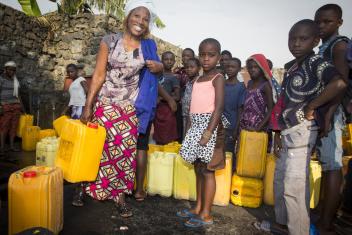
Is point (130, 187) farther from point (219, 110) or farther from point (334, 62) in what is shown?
point (334, 62)

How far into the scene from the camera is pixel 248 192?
11.4ft

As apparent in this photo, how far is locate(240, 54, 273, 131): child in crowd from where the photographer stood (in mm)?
3891

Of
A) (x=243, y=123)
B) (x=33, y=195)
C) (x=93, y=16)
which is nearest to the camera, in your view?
(x=33, y=195)

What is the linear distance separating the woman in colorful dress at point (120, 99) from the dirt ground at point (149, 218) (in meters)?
0.17

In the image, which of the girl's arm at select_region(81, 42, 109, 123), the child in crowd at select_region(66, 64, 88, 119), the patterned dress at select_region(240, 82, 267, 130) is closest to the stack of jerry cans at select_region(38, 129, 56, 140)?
the child in crowd at select_region(66, 64, 88, 119)

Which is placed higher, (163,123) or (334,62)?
(334,62)

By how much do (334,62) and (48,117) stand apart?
23.7 feet

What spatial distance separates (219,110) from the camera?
2801 mm

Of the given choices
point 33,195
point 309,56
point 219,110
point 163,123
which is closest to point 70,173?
point 33,195

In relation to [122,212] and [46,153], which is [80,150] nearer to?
[122,212]

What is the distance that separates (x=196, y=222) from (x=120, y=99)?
141 cm

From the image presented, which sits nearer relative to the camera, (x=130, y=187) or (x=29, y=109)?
(x=130, y=187)

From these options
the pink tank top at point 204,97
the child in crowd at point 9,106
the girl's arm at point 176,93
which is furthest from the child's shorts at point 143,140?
the child in crowd at point 9,106

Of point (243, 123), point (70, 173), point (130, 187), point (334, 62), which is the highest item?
point (334, 62)
